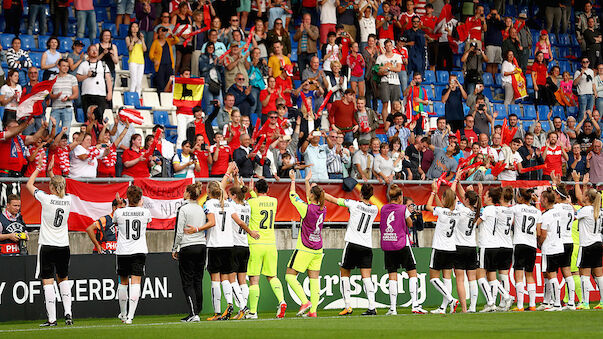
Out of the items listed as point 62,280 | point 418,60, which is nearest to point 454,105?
point 418,60

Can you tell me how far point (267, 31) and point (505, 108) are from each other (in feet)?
26.8

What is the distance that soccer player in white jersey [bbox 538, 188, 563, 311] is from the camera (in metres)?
17.8

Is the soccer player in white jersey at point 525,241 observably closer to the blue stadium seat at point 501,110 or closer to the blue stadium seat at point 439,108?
the blue stadium seat at point 439,108

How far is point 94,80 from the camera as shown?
2152 cm

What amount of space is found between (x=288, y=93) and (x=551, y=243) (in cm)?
869

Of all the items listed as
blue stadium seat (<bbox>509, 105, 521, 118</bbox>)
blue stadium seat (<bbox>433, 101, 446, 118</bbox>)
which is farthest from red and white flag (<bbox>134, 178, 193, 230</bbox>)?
blue stadium seat (<bbox>509, 105, 521, 118</bbox>)

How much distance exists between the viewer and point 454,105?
86.7 feet

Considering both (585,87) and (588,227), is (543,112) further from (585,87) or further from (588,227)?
(588,227)

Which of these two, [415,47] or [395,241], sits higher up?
[415,47]

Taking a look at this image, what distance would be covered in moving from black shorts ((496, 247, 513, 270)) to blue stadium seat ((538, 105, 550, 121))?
1365 cm

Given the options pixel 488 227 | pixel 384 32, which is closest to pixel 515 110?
pixel 384 32

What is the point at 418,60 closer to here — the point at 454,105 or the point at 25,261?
the point at 454,105

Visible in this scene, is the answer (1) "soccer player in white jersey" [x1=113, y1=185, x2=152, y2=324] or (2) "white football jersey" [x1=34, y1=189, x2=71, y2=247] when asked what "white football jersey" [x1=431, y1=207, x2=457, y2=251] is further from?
(2) "white football jersey" [x1=34, y1=189, x2=71, y2=247]

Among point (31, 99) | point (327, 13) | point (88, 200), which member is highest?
point (327, 13)
